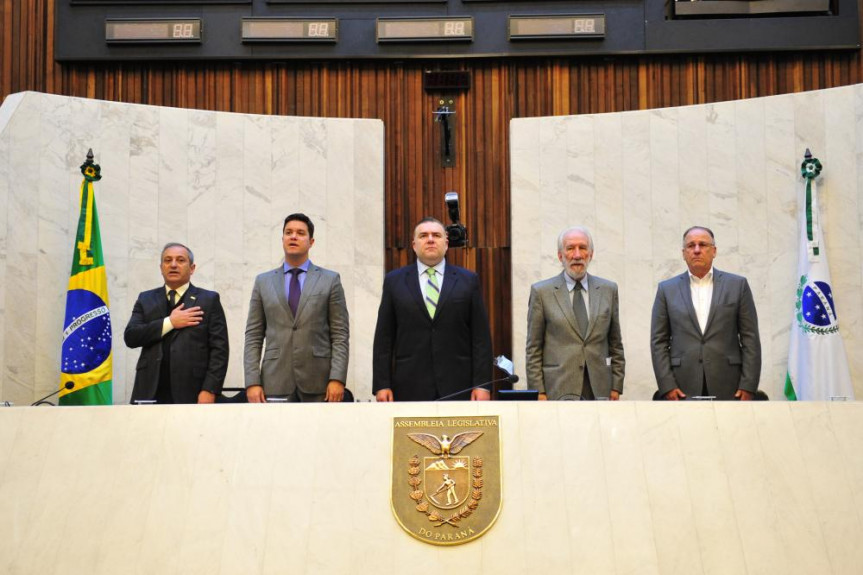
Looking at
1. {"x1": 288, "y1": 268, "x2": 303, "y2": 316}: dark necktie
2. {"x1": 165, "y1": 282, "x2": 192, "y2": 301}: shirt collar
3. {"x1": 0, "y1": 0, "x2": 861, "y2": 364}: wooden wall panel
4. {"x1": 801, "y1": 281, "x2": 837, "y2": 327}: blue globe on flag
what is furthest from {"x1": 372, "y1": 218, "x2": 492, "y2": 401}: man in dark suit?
{"x1": 0, "y1": 0, "x2": 861, "y2": 364}: wooden wall panel

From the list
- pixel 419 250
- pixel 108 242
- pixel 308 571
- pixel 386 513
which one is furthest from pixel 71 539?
pixel 108 242

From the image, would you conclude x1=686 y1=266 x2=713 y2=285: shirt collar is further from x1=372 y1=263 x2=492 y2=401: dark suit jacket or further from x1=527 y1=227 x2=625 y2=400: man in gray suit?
x1=372 y1=263 x2=492 y2=401: dark suit jacket

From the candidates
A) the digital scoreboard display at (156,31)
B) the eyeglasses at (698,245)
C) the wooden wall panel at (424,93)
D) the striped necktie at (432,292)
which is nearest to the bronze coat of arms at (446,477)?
Answer: the striped necktie at (432,292)

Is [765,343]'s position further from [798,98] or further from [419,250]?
[419,250]

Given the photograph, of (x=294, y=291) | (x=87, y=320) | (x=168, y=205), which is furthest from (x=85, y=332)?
(x=294, y=291)

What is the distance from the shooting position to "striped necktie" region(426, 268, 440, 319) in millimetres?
4152

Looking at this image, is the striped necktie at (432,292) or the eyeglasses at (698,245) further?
the eyeglasses at (698,245)

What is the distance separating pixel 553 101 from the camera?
285 inches

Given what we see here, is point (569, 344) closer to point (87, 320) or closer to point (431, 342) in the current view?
point (431, 342)

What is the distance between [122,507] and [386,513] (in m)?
0.86

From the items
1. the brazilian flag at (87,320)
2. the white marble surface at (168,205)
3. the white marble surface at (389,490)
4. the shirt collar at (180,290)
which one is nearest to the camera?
the white marble surface at (389,490)

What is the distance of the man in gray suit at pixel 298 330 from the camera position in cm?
423

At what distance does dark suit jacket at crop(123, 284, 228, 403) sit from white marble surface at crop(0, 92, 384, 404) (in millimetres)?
1867

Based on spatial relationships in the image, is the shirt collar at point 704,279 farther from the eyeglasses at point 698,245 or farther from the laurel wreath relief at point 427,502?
the laurel wreath relief at point 427,502
